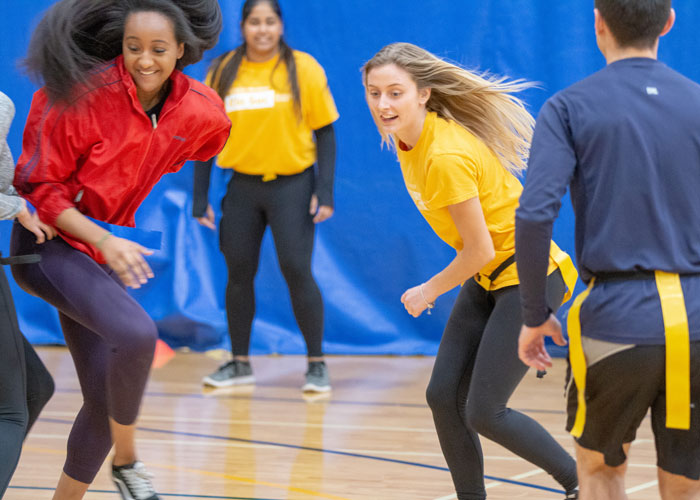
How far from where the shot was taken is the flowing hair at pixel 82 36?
8.48ft

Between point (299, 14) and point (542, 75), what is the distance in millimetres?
1607

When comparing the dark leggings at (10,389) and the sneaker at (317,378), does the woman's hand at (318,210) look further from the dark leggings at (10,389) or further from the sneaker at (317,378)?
the dark leggings at (10,389)

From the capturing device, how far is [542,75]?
231 inches

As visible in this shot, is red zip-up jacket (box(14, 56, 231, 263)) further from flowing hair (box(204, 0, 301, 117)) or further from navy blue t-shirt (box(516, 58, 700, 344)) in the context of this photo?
flowing hair (box(204, 0, 301, 117))

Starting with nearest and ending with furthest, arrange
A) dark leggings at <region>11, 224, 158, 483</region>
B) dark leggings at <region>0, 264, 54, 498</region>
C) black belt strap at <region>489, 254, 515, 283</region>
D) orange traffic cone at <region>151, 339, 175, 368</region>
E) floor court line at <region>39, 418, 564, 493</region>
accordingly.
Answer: dark leggings at <region>0, 264, 54, 498</region> < dark leggings at <region>11, 224, 158, 483</region> < black belt strap at <region>489, 254, 515, 283</region> < floor court line at <region>39, 418, 564, 493</region> < orange traffic cone at <region>151, 339, 175, 368</region>

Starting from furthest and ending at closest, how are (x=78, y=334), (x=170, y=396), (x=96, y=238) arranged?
(x=170, y=396) < (x=78, y=334) < (x=96, y=238)

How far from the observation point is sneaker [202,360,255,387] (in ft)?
17.3

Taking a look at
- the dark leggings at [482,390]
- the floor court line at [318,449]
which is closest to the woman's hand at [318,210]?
the floor court line at [318,449]

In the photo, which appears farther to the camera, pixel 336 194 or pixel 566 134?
pixel 336 194

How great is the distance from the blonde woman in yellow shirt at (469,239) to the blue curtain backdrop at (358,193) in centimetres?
300

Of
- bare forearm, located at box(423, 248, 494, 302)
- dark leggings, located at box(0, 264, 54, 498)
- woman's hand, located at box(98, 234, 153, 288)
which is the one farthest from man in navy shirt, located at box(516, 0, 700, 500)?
dark leggings, located at box(0, 264, 54, 498)

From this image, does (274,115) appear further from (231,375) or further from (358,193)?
(231,375)

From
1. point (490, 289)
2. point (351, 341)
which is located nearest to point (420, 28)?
point (351, 341)

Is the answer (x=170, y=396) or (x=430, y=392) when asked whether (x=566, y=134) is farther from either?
(x=170, y=396)
